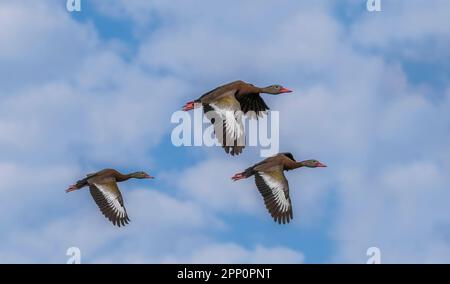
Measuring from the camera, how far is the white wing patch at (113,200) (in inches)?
995

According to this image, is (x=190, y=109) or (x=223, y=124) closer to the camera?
(x=223, y=124)

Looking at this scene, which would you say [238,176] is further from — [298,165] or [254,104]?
[254,104]

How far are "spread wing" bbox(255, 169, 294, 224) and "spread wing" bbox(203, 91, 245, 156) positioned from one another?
2.12 m

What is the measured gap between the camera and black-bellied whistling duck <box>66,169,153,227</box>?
2514cm

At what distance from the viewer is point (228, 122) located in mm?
23047

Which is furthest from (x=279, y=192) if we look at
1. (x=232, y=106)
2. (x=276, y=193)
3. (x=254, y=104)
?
(x=254, y=104)

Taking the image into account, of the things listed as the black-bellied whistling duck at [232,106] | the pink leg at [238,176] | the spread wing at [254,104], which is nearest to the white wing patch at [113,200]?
the pink leg at [238,176]

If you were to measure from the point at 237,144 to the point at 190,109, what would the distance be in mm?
2286

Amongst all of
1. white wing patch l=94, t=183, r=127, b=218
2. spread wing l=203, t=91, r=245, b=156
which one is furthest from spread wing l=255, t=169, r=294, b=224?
white wing patch l=94, t=183, r=127, b=218
